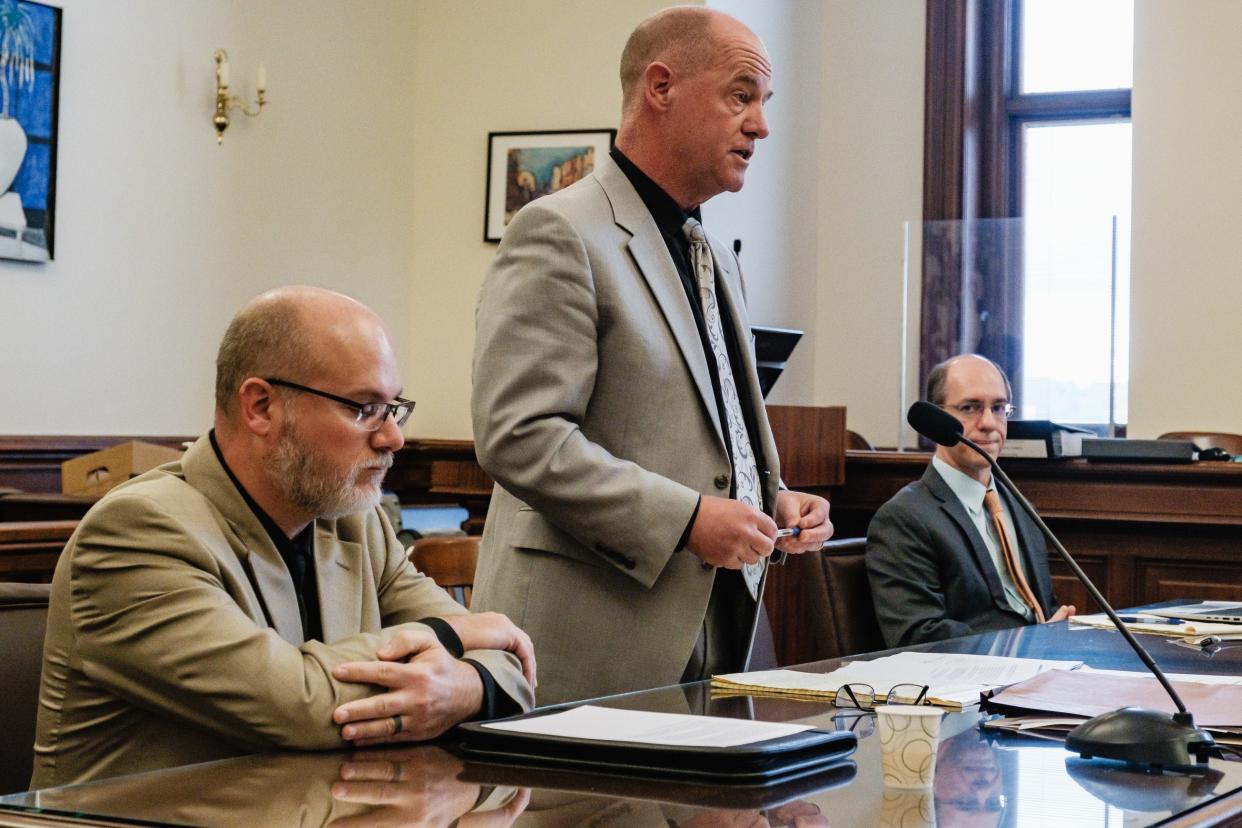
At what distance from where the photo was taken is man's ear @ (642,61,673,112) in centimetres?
223

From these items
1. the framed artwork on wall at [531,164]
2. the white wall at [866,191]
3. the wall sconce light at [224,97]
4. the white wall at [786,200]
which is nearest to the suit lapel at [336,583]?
the wall sconce light at [224,97]

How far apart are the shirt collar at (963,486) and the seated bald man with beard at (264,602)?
5.80 feet

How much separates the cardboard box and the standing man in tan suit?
2.57 meters

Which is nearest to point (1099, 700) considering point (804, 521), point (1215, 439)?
point (804, 521)

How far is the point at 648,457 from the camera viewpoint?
2.13 metres

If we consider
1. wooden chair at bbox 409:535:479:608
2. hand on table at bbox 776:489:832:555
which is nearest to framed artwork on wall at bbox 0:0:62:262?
wooden chair at bbox 409:535:479:608

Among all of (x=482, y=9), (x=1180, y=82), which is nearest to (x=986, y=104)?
(x=1180, y=82)

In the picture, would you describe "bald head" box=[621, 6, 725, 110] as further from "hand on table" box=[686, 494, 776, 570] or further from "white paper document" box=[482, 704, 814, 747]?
"white paper document" box=[482, 704, 814, 747]

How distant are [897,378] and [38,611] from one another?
663cm

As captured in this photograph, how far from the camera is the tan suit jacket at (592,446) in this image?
2.00 meters

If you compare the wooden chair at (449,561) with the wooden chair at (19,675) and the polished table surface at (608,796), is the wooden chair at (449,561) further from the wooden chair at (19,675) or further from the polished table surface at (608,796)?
the polished table surface at (608,796)

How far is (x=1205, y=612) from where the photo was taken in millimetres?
2926

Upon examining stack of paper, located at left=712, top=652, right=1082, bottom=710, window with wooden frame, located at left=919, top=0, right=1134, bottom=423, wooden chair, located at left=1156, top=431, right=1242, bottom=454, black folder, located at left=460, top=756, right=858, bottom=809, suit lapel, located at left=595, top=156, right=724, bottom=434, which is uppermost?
window with wooden frame, located at left=919, top=0, right=1134, bottom=423

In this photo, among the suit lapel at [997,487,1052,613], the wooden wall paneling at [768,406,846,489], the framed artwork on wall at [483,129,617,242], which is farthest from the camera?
the framed artwork on wall at [483,129,617,242]
